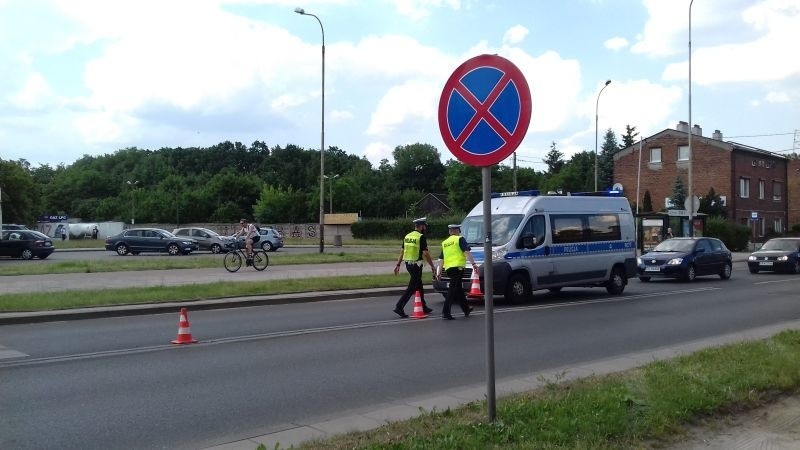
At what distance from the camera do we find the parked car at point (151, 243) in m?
37.0

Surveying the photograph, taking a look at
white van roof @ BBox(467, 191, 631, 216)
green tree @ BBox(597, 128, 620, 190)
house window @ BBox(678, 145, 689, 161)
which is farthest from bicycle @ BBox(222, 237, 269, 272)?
green tree @ BBox(597, 128, 620, 190)

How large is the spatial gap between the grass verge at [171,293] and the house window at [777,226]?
163 feet

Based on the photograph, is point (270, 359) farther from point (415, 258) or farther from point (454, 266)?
point (415, 258)

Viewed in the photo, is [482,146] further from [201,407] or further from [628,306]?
[628,306]

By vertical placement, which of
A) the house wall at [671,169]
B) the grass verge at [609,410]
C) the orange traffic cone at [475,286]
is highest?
the house wall at [671,169]

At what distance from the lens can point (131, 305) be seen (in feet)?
45.7

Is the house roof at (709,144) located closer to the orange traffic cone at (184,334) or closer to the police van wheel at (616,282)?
the police van wheel at (616,282)

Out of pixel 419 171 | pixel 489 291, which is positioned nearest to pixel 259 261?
pixel 489 291

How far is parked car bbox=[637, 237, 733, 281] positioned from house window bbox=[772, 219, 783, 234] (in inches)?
1547

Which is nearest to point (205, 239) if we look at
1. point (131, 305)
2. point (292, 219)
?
point (131, 305)

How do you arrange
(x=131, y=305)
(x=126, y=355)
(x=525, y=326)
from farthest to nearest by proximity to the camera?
1. (x=131, y=305)
2. (x=525, y=326)
3. (x=126, y=355)

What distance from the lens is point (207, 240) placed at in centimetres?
4044

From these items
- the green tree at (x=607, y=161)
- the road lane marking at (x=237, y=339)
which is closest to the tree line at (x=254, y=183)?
the green tree at (x=607, y=161)

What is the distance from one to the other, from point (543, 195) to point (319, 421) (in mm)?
11193
